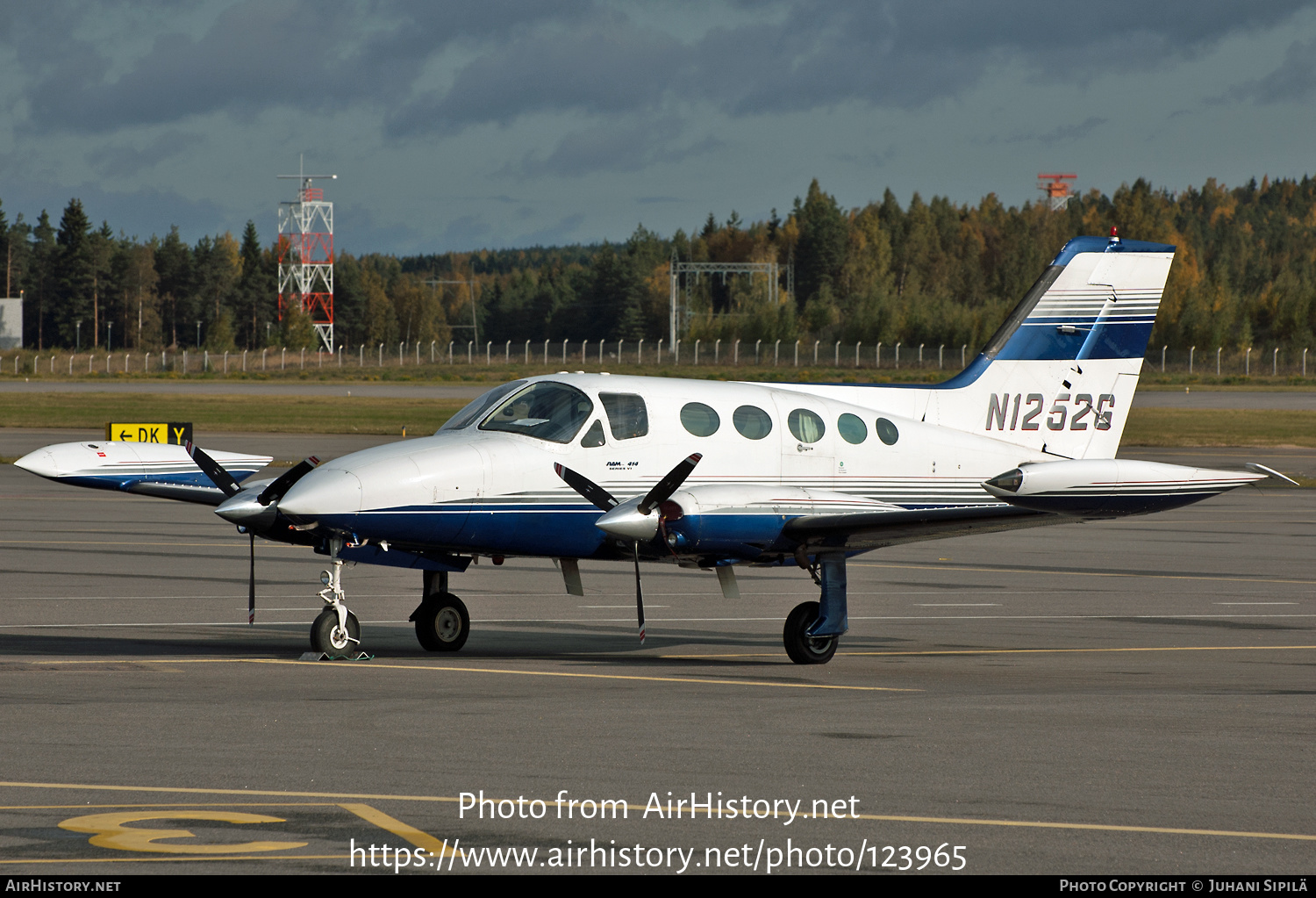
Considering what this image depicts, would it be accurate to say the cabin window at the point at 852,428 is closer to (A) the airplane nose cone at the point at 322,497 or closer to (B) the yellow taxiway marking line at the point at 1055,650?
(B) the yellow taxiway marking line at the point at 1055,650

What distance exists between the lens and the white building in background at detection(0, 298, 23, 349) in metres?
154

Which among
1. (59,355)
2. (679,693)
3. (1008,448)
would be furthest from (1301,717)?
(59,355)

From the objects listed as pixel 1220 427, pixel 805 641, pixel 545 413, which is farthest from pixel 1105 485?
pixel 1220 427

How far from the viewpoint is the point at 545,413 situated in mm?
15406

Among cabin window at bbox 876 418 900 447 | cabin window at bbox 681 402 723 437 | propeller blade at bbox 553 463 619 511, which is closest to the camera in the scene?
propeller blade at bbox 553 463 619 511

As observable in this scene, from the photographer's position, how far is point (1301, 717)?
1211cm

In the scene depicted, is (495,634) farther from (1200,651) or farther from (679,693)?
(1200,651)

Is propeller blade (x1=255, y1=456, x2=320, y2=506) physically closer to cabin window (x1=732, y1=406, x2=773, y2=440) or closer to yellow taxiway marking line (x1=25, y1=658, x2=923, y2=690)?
yellow taxiway marking line (x1=25, y1=658, x2=923, y2=690)

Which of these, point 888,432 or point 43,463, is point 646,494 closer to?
point 888,432

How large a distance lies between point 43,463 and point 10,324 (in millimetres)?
150966

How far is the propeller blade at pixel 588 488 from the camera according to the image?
14711 millimetres

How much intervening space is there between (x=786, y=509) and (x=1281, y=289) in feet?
499

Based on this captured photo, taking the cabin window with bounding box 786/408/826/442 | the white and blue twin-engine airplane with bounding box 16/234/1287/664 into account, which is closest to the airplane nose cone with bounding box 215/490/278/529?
the white and blue twin-engine airplane with bounding box 16/234/1287/664

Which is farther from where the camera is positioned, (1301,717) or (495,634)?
(495,634)
